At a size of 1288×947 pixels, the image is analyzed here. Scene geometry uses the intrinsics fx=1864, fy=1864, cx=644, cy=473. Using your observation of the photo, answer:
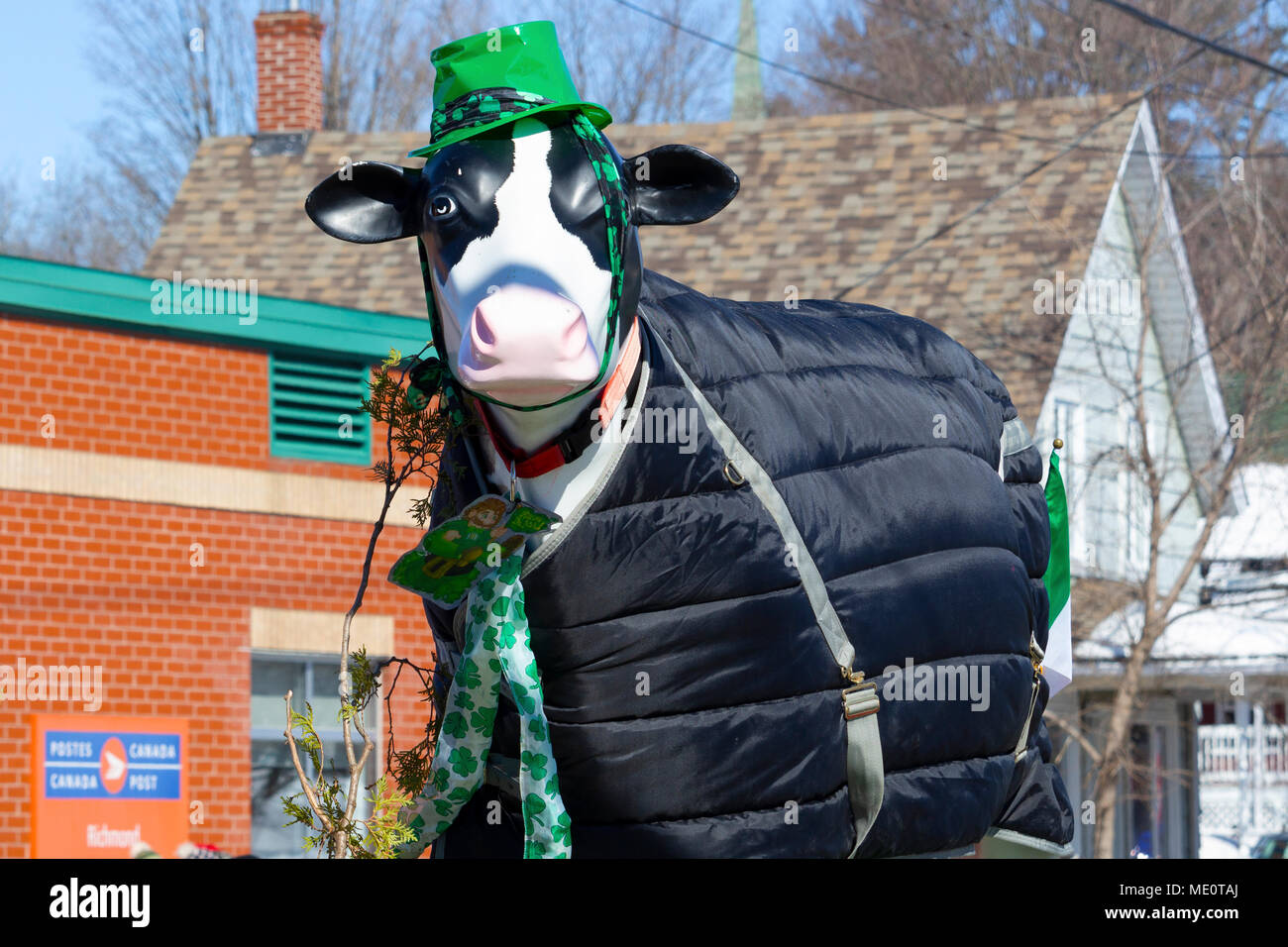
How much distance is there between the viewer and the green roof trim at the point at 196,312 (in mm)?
11016

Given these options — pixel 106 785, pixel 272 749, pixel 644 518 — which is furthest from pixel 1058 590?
pixel 272 749

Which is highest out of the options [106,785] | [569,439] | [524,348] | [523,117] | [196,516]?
[196,516]

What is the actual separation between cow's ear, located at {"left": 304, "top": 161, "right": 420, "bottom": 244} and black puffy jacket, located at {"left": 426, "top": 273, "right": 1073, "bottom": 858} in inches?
20.8

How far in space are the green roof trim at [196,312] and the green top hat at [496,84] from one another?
6719 mm

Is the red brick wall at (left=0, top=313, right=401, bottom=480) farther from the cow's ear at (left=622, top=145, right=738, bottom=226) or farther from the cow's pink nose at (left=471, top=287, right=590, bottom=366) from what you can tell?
the cow's pink nose at (left=471, top=287, right=590, bottom=366)

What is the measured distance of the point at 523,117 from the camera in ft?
11.5

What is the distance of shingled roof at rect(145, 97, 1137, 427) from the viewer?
1762 centimetres

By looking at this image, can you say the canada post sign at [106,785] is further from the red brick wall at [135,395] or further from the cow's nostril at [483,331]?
the cow's nostril at [483,331]

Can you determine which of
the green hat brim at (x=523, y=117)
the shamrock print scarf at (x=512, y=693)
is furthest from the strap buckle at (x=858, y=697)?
the green hat brim at (x=523, y=117)

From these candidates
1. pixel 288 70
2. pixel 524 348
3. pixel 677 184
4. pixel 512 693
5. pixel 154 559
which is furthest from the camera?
pixel 288 70

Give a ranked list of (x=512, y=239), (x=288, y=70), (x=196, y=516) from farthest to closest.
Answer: (x=288, y=70) < (x=196, y=516) < (x=512, y=239)

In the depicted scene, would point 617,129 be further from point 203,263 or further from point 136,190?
point 136,190

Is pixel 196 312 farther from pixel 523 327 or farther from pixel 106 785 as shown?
pixel 523 327

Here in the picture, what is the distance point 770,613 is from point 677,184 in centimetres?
89
